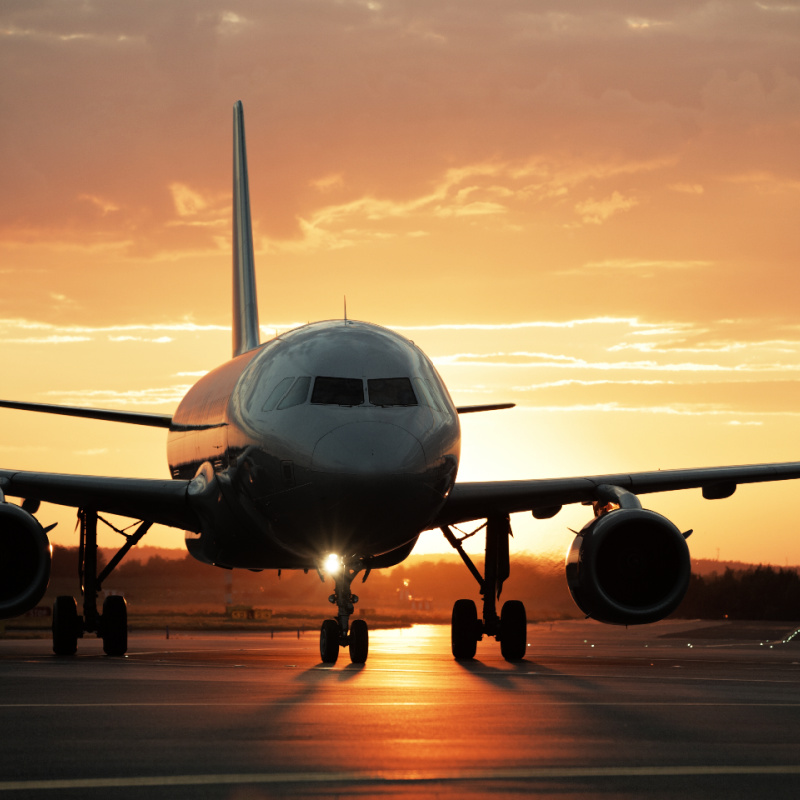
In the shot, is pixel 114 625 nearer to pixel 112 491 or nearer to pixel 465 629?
pixel 112 491

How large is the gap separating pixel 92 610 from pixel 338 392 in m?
8.16

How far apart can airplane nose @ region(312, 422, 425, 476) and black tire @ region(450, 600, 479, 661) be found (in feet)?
21.0

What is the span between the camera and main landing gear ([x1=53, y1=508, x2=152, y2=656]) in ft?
71.4

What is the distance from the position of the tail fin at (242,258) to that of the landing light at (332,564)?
11.6 meters

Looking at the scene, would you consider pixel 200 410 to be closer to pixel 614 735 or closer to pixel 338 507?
pixel 338 507

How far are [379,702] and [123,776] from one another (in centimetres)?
441

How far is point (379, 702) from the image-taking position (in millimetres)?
11188

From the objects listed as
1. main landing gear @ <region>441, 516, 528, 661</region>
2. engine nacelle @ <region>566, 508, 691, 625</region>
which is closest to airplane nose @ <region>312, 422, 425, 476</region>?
engine nacelle @ <region>566, 508, 691, 625</region>

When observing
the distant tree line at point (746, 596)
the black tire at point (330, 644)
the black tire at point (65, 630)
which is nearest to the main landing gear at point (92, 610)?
the black tire at point (65, 630)

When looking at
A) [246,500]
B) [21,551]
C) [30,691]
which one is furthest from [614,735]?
[21,551]

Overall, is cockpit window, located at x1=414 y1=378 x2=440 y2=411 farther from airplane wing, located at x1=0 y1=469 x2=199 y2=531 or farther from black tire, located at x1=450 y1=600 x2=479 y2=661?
black tire, located at x1=450 y1=600 x2=479 y2=661

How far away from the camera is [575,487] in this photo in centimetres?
2003

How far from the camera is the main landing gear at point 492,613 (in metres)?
20.8

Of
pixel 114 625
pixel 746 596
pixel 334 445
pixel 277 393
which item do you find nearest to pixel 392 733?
pixel 334 445
